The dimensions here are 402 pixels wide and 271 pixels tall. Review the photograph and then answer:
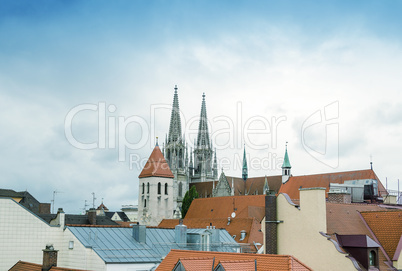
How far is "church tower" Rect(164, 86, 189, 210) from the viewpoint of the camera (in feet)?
474

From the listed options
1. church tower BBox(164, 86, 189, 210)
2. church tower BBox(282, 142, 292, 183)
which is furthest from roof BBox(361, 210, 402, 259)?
church tower BBox(164, 86, 189, 210)

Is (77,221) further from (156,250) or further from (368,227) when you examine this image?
(368,227)

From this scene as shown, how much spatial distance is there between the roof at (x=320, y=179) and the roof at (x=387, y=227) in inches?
2166

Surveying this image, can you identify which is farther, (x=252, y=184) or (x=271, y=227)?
(x=252, y=184)

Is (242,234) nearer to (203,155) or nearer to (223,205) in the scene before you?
(223,205)

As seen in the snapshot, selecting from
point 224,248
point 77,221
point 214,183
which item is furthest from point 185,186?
point 224,248

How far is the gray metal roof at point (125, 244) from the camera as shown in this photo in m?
32.5

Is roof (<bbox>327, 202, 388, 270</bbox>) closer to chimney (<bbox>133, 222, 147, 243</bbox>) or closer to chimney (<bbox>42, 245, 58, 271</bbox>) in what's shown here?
chimney (<bbox>42, 245, 58, 271</bbox>)

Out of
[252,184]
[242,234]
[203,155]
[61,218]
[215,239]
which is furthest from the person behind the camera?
[203,155]

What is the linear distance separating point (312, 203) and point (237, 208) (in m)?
60.8

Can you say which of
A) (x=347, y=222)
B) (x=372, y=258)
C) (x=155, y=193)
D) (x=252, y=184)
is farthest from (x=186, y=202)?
(x=372, y=258)

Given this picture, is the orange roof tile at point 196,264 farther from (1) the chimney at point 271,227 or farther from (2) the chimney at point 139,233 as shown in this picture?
(2) the chimney at point 139,233

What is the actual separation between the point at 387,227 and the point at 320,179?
6692 centimetres

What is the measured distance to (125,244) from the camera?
34.5m
